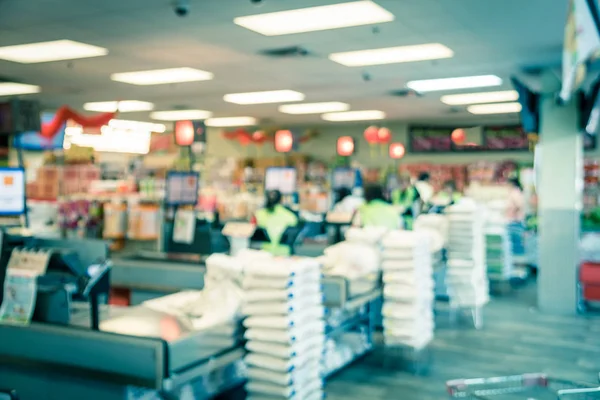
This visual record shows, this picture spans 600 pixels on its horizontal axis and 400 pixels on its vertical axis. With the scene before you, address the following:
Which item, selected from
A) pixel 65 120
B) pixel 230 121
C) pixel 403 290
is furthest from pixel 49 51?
pixel 230 121

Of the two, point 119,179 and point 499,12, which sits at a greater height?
point 499,12

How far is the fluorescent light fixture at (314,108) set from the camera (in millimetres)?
13594

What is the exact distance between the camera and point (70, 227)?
9273 mm

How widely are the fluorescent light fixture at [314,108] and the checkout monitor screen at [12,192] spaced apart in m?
7.60

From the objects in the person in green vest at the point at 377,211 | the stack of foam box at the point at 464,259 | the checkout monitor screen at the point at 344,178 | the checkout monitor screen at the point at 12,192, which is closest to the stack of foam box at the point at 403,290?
the person in green vest at the point at 377,211

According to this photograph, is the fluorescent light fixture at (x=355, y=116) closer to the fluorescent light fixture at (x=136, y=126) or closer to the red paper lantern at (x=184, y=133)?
the fluorescent light fixture at (x=136, y=126)

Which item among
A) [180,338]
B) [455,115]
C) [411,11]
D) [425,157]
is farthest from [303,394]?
[425,157]

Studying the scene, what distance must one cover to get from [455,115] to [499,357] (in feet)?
33.9

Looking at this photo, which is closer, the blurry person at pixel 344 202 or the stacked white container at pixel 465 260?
the stacked white container at pixel 465 260

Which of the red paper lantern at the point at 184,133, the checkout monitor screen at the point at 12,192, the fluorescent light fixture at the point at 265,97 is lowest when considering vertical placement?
the checkout monitor screen at the point at 12,192

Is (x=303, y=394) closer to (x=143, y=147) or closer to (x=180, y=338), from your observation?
(x=180, y=338)

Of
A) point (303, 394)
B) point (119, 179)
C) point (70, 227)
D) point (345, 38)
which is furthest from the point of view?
point (119, 179)

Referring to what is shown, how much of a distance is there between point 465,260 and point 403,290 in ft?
7.39

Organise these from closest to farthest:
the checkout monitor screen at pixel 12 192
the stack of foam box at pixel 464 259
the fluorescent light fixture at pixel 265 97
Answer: the checkout monitor screen at pixel 12 192 → the stack of foam box at pixel 464 259 → the fluorescent light fixture at pixel 265 97
